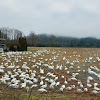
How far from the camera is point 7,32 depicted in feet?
213

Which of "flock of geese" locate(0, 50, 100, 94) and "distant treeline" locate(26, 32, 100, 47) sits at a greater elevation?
"distant treeline" locate(26, 32, 100, 47)

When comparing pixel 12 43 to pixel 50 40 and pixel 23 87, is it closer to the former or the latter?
pixel 23 87

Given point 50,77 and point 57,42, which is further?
point 57,42

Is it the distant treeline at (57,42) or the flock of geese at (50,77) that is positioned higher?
the distant treeline at (57,42)

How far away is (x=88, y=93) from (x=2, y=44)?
32.0 meters

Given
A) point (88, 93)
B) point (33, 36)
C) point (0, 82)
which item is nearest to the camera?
point (88, 93)

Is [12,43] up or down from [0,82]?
up

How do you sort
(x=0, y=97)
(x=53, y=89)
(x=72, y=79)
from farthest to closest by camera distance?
1. (x=72, y=79)
2. (x=53, y=89)
3. (x=0, y=97)

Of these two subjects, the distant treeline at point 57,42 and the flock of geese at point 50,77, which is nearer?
the flock of geese at point 50,77

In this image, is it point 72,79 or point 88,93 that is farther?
point 72,79

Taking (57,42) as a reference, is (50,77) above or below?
below

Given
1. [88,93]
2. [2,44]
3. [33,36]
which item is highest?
[33,36]

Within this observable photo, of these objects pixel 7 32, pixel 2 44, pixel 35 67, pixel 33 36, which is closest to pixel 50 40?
pixel 33 36

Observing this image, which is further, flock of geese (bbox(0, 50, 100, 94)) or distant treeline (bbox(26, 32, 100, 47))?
distant treeline (bbox(26, 32, 100, 47))
